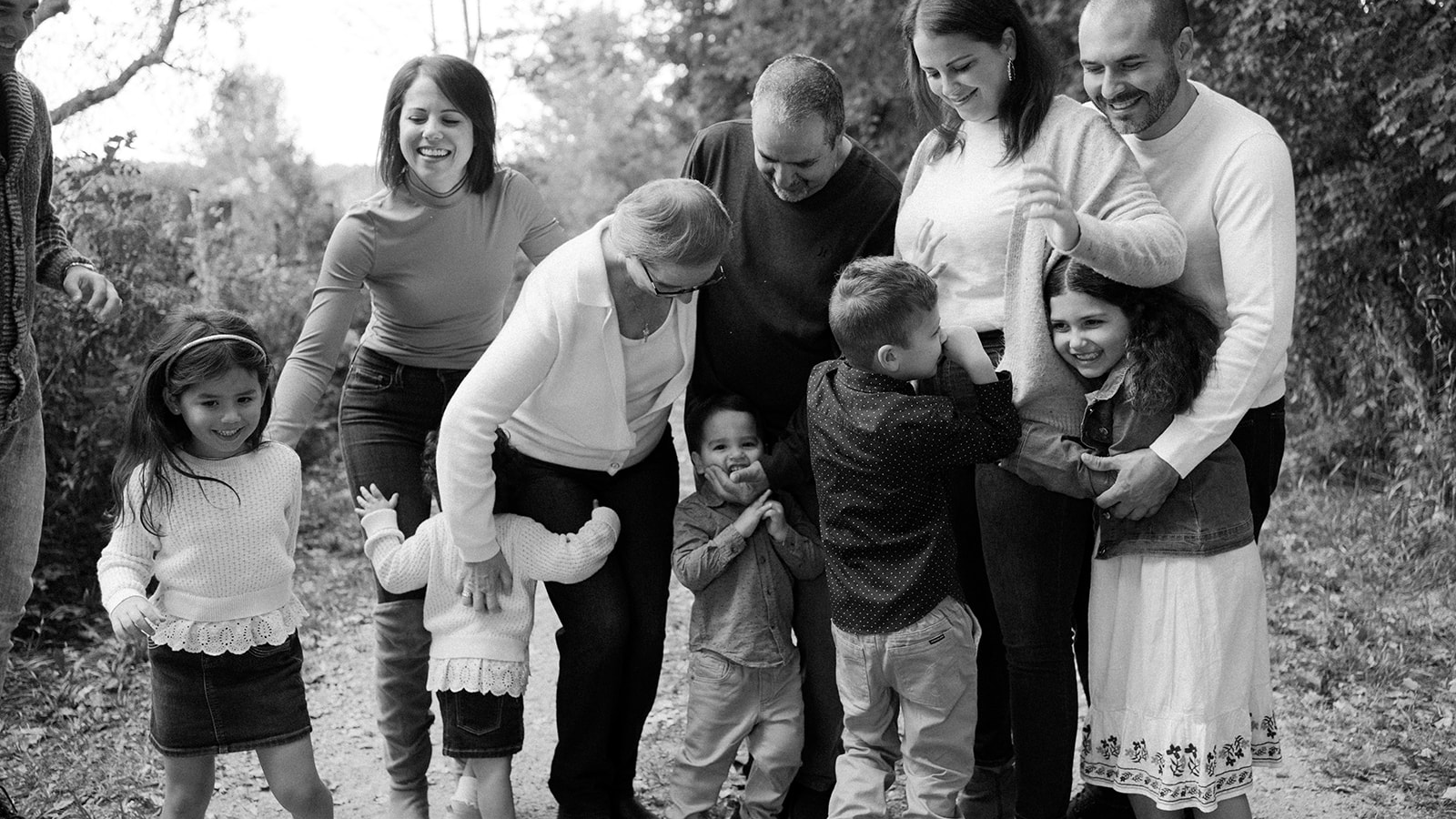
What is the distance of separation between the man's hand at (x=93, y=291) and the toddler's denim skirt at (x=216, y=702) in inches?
31.4

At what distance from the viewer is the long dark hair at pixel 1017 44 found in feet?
9.25

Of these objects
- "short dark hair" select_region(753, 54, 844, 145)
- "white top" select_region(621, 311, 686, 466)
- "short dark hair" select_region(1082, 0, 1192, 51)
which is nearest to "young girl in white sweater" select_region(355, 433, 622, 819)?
"white top" select_region(621, 311, 686, 466)

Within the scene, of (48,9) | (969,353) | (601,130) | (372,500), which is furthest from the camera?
(601,130)

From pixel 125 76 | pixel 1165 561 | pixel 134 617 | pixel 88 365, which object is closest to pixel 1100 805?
pixel 1165 561

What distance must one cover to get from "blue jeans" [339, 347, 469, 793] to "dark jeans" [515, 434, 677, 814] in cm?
42

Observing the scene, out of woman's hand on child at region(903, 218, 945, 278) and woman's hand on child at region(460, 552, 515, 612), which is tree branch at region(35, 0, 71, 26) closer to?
woman's hand on child at region(460, 552, 515, 612)

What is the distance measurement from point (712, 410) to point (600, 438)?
0.35m

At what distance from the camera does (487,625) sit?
3.15 meters

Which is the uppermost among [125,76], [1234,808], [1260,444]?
[125,76]

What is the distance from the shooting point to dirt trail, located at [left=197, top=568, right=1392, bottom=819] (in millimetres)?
3695

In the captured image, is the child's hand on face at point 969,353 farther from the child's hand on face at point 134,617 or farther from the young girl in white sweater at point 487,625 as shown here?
the child's hand on face at point 134,617

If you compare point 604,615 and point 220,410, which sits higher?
point 220,410

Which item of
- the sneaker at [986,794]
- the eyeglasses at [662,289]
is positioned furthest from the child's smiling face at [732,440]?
the sneaker at [986,794]

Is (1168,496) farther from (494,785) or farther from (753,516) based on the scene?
(494,785)
